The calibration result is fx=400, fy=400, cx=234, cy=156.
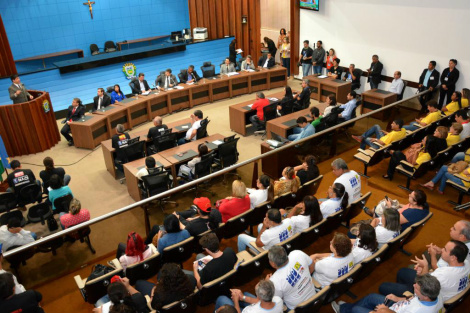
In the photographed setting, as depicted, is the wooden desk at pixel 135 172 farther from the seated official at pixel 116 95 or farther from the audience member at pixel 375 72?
the audience member at pixel 375 72

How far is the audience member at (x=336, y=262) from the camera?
4148 millimetres

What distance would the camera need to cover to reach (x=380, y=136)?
8.34 metres

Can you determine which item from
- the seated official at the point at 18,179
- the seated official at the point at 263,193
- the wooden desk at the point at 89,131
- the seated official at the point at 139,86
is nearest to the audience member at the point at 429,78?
the seated official at the point at 263,193

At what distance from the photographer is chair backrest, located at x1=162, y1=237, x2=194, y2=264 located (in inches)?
189

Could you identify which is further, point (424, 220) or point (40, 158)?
point (40, 158)

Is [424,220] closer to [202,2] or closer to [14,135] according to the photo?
[14,135]

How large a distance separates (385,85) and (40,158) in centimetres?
997

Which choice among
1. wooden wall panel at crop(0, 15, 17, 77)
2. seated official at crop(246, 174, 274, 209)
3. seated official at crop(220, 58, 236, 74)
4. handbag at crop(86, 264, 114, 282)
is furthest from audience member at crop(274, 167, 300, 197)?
wooden wall panel at crop(0, 15, 17, 77)

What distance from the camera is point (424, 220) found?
5.02 meters

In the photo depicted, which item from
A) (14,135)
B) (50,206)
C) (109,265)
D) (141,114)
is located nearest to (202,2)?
(141,114)

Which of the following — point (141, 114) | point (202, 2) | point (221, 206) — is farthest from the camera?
point (202, 2)

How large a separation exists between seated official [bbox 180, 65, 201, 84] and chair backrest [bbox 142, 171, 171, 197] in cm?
632

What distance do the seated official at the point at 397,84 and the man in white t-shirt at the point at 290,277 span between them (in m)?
8.73

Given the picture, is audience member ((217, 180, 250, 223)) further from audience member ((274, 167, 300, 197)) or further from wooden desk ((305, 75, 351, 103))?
wooden desk ((305, 75, 351, 103))
